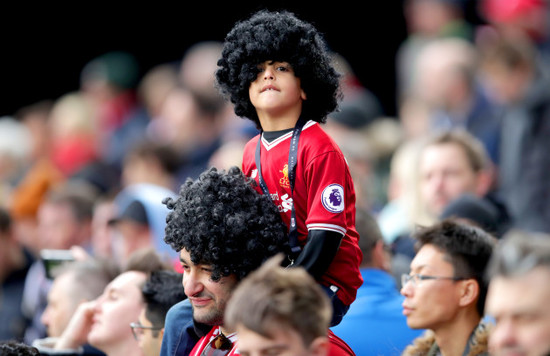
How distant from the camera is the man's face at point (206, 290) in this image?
3.93 meters

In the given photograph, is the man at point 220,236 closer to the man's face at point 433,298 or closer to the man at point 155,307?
the man's face at point 433,298

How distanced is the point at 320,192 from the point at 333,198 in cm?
6

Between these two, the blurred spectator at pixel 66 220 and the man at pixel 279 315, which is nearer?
the man at pixel 279 315

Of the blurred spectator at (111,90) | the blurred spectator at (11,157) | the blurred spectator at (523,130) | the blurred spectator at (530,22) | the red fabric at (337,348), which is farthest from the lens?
the blurred spectator at (111,90)

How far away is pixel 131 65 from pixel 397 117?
4058 millimetres

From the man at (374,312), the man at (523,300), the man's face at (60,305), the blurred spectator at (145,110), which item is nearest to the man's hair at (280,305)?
the man at (523,300)

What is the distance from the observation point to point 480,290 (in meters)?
4.21

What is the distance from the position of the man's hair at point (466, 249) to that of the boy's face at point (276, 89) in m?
0.96

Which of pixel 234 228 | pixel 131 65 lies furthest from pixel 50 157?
pixel 234 228

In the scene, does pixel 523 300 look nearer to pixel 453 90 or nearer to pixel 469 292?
pixel 469 292

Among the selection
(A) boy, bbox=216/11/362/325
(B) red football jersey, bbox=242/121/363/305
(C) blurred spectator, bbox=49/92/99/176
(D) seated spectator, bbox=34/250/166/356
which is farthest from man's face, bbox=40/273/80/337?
(C) blurred spectator, bbox=49/92/99/176

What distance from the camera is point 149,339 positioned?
4.95 metres

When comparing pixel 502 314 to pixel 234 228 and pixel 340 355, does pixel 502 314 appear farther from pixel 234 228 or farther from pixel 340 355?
pixel 234 228

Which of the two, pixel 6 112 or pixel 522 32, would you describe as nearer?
pixel 522 32
